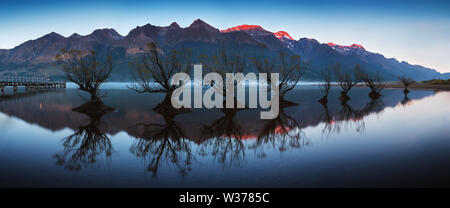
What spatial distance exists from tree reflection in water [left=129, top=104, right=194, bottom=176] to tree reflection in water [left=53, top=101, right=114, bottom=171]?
1661 millimetres

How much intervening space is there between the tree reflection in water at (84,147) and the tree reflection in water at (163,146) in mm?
1661

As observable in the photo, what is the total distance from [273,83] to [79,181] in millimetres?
27658

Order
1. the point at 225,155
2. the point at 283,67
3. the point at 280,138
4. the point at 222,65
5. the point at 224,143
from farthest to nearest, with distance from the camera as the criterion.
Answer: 1. the point at 283,67
2. the point at 222,65
3. the point at 280,138
4. the point at 224,143
5. the point at 225,155

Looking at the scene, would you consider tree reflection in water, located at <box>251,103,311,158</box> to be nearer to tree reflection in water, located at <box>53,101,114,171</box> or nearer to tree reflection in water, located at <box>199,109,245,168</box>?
tree reflection in water, located at <box>199,109,245,168</box>

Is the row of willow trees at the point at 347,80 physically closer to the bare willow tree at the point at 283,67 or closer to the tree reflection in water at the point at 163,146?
the bare willow tree at the point at 283,67

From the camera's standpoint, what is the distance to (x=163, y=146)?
13.1 meters

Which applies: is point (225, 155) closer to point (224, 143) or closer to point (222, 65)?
point (224, 143)

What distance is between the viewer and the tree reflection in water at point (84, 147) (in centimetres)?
1059

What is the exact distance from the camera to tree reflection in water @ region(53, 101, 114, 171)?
34.7ft

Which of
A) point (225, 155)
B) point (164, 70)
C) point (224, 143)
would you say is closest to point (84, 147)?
point (224, 143)

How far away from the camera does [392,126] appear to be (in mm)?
19219

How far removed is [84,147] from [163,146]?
413cm
